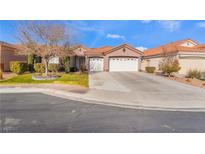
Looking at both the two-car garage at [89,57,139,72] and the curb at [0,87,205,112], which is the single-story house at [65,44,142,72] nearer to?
the two-car garage at [89,57,139,72]

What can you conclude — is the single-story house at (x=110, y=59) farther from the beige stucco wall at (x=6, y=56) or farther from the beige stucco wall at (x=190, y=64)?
the beige stucco wall at (x=6, y=56)

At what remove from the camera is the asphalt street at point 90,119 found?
14.9 ft

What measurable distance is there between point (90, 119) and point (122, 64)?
18.9 metres

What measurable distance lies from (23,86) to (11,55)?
11.6m

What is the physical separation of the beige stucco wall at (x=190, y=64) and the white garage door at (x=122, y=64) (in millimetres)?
6684

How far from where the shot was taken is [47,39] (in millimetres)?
13781

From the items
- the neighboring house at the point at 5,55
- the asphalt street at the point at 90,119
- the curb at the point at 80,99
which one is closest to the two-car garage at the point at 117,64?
the neighboring house at the point at 5,55

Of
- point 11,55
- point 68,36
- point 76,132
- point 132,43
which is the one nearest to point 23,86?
point 68,36

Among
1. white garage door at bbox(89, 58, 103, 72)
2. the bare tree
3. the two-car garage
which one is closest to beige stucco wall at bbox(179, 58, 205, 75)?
the two-car garage

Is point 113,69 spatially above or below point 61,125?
above

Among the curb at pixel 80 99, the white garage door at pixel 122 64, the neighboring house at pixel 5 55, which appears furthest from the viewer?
the white garage door at pixel 122 64

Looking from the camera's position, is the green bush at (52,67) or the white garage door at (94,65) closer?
the green bush at (52,67)

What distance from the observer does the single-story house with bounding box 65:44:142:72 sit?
75.5ft

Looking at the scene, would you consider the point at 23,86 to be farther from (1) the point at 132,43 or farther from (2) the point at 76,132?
(1) the point at 132,43
